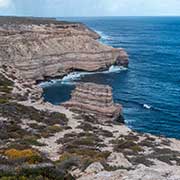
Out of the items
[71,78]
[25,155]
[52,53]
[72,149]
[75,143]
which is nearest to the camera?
[25,155]

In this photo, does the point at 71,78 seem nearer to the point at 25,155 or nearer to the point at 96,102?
the point at 96,102

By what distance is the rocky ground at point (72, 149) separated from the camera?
16.7m

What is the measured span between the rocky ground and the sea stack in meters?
12.6

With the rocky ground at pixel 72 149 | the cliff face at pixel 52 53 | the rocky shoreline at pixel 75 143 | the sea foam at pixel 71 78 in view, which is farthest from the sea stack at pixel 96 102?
the cliff face at pixel 52 53

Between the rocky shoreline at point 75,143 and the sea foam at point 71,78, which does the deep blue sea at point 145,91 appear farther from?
the rocky shoreline at point 75,143

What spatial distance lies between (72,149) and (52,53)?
7812 centimetres

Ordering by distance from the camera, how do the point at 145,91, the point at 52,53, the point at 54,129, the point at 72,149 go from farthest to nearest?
1. the point at 52,53
2. the point at 145,91
3. the point at 54,129
4. the point at 72,149

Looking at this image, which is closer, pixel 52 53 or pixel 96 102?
pixel 96 102

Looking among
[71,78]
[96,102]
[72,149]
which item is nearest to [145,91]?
[71,78]

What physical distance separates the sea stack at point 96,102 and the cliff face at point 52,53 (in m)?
35.2

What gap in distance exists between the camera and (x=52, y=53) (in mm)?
102938

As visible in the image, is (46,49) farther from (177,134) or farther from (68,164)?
(68,164)

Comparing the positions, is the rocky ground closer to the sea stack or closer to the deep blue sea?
the sea stack

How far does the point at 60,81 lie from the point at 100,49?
21202 mm
